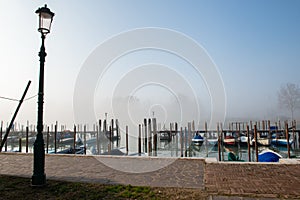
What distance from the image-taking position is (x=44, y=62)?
6.04 meters

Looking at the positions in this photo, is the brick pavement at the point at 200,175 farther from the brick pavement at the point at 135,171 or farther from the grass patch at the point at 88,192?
the grass patch at the point at 88,192

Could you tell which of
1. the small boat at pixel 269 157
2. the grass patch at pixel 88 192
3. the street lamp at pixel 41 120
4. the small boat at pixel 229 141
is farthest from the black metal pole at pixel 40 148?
the small boat at pixel 229 141

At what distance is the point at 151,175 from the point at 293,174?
3806 millimetres

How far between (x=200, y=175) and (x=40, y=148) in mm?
4195

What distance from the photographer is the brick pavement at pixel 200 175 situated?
15.9ft

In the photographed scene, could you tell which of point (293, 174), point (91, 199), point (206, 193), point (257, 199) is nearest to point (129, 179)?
point (91, 199)

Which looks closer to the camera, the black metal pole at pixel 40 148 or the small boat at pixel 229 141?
the black metal pole at pixel 40 148

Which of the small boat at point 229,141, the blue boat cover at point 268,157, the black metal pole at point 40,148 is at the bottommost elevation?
the small boat at point 229,141

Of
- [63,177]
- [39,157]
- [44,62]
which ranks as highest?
[44,62]

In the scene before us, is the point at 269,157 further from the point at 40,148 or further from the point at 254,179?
the point at 40,148

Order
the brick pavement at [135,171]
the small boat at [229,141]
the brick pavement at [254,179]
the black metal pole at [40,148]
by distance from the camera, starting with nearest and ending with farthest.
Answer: the brick pavement at [254,179]
the black metal pole at [40,148]
the brick pavement at [135,171]
the small boat at [229,141]

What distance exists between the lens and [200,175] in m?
6.15

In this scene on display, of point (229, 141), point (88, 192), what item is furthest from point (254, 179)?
point (229, 141)

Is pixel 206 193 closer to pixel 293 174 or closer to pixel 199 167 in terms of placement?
pixel 199 167
